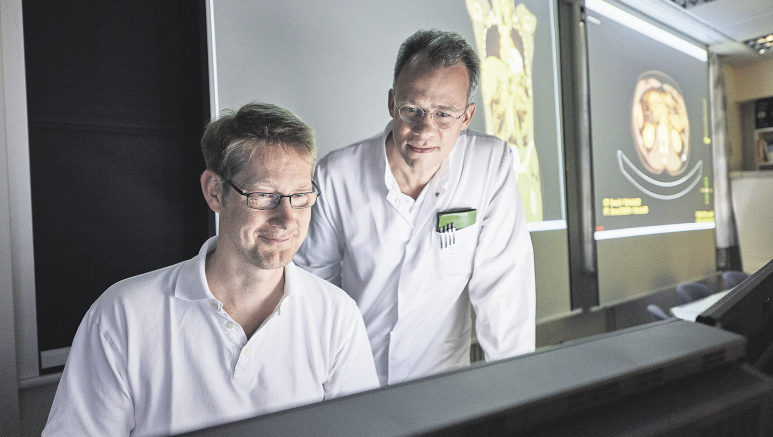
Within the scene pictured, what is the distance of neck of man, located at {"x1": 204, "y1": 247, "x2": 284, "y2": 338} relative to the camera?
0.72 m

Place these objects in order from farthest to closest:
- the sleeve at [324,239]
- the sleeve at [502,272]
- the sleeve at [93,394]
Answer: the sleeve at [502,272] < the sleeve at [324,239] < the sleeve at [93,394]

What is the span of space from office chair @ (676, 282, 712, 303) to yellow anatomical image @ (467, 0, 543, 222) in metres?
0.94

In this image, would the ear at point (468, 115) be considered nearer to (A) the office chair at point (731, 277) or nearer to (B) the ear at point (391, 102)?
(B) the ear at point (391, 102)

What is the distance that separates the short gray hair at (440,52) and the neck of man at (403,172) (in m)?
0.12

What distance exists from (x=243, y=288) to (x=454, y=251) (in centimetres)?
46

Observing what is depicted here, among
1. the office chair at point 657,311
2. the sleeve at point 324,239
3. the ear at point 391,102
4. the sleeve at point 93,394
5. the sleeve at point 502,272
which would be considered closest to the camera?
the sleeve at point 93,394

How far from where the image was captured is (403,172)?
0.99 metres

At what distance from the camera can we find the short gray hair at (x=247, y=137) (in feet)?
2.31

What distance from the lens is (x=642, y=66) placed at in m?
1.65

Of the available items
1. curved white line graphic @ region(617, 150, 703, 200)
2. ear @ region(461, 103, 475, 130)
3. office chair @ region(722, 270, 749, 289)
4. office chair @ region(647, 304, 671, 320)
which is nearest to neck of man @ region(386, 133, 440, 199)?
ear @ region(461, 103, 475, 130)

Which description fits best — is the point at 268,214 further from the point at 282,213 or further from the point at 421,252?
the point at 421,252

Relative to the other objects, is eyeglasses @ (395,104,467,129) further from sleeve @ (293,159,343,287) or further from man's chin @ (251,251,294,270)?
man's chin @ (251,251,294,270)

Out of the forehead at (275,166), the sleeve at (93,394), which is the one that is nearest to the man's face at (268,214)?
the forehead at (275,166)

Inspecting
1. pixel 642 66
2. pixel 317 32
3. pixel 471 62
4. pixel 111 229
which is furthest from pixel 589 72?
pixel 111 229
